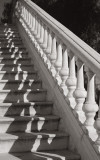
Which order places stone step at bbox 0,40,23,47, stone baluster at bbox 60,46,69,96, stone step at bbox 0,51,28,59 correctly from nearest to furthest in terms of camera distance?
stone baluster at bbox 60,46,69,96, stone step at bbox 0,51,28,59, stone step at bbox 0,40,23,47

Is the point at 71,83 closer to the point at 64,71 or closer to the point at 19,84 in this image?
the point at 64,71

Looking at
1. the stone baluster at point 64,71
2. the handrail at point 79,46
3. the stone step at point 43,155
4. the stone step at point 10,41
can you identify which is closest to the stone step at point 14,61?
the stone step at point 10,41

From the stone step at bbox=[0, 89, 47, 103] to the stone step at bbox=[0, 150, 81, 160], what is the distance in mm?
1324

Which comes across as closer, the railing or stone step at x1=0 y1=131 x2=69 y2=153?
the railing

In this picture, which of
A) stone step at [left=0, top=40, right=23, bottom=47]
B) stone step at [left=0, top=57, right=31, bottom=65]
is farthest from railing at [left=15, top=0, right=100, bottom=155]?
stone step at [left=0, top=40, right=23, bottom=47]

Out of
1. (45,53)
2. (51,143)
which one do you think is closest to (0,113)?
(51,143)

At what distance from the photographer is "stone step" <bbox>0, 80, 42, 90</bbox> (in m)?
5.58

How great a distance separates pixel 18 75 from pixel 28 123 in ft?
5.59

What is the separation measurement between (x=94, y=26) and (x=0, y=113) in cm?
493

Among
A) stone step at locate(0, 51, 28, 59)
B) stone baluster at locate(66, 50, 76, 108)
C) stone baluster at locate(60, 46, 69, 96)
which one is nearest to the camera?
stone baluster at locate(66, 50, 76, 108)

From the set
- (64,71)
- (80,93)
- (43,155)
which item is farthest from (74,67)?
(43,155)

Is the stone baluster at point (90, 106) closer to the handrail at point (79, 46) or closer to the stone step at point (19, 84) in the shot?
the handrail at point (79, 46)

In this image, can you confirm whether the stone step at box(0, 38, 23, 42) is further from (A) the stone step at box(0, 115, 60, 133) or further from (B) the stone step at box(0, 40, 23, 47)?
(A) the stone step at box(0, 115, 60, 133)

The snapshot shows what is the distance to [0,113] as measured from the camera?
4.73 metres
